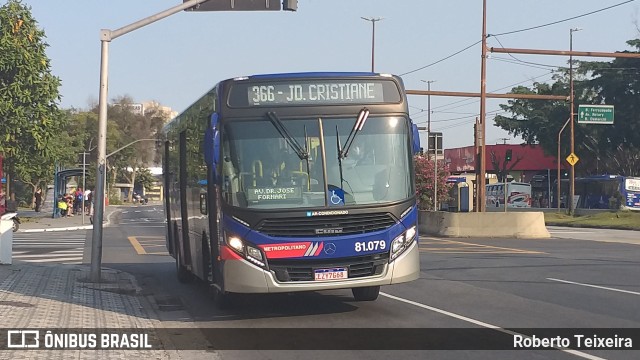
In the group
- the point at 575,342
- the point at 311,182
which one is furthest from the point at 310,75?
the point at 575,342

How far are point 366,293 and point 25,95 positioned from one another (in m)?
29.2

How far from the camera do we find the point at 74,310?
11.6 m

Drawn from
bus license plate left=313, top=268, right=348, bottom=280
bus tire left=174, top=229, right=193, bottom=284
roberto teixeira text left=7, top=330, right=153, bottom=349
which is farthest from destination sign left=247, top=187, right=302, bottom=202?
bus tire left=174, top=229, right=193, bottom=284

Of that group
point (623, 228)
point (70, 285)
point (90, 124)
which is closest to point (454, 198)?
point (623, 228)

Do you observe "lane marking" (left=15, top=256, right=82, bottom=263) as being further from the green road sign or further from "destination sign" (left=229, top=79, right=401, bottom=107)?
the green road sign

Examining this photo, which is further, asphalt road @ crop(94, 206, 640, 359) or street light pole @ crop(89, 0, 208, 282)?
street light pole @ crop(89, 0, 208, 282)

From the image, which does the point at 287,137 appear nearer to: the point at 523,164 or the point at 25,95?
the point at 25,95

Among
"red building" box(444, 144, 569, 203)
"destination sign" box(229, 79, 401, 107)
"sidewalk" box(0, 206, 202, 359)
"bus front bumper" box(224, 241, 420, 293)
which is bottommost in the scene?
"sidewalk" box(0, 206, 202, 359)

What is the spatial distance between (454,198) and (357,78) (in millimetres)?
42967

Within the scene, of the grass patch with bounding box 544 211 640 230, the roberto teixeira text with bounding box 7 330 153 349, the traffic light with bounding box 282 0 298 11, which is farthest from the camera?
the grass patch with bounding box 544 211 640 230

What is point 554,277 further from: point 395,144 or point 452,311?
point 395,144

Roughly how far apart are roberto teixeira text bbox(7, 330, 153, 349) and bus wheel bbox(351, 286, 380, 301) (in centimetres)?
373

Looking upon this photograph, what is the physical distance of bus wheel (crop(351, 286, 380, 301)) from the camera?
40.1 feet

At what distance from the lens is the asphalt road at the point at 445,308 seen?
9.17 meters
